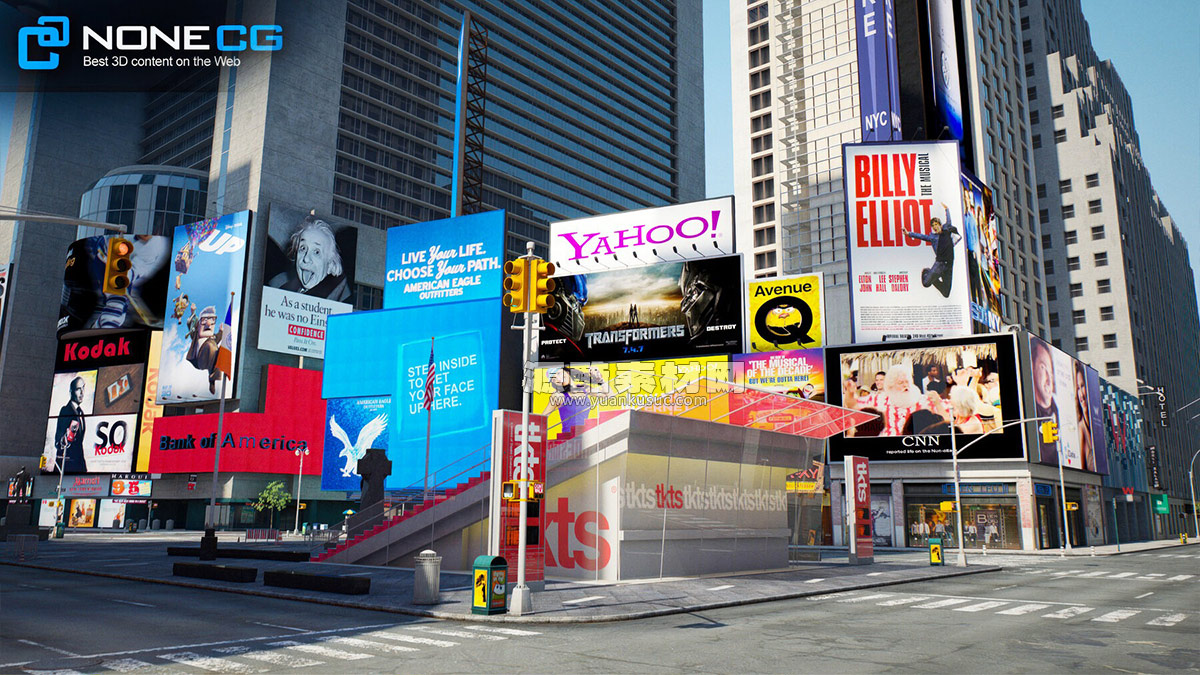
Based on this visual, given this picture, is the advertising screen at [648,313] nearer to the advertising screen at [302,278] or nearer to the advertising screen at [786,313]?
the advertising screen at [786,313]

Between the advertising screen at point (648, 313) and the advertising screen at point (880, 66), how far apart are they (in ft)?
96.6

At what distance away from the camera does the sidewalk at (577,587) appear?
19266mm

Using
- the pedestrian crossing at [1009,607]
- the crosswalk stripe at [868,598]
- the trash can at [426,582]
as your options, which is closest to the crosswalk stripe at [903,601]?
the pedestrian crossing at [1009,607]

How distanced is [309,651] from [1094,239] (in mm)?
116846

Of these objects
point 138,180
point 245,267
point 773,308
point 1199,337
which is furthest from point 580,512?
point 1199,337

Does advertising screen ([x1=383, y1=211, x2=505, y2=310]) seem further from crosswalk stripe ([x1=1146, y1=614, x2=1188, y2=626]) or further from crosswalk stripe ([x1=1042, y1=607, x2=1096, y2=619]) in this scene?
crosswalk stripe ([x1=1146, y1=614, x2=1188, y2=626])

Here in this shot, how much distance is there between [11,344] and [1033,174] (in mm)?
130156

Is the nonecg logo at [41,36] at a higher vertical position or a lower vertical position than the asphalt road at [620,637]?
higher

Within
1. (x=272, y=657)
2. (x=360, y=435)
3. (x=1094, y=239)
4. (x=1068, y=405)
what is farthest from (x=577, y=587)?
(x=1094, y=239)

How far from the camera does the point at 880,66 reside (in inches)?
2776

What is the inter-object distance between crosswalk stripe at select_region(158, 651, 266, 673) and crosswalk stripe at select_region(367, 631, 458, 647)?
3.12m

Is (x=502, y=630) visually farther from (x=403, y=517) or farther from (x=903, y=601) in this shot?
(x=403, y=517)

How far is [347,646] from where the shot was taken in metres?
14.2

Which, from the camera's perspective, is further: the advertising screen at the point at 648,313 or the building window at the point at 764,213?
the building window at the point at 764,213
